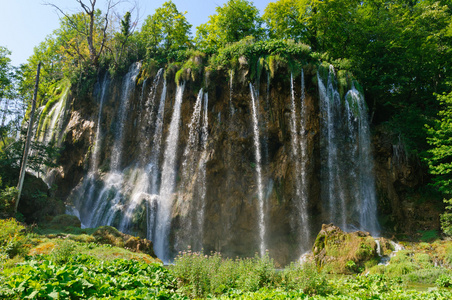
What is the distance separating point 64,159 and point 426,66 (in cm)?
2954

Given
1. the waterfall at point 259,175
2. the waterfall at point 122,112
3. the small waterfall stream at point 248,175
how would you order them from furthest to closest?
the waterfall at point 122,112 < the small waterfall stream at point 248,175 < the waterfall at point 259,175

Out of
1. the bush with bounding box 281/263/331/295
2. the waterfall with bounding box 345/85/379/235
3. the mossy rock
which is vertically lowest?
the bush with bounding box 281/263/331/295

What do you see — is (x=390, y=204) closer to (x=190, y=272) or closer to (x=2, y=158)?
(x=190, y=272)

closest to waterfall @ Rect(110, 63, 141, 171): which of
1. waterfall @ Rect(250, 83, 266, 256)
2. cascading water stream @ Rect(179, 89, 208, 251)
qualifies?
cascading water stream @ Rect(179, 89, 208, 251)

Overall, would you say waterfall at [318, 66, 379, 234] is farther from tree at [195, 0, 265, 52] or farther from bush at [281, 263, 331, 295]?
bush at [281, 263, 331, 295]

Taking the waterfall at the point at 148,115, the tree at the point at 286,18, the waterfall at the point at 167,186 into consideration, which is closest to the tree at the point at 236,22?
the tree at the point at 286,18

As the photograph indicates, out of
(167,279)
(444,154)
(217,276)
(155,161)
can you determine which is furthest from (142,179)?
(444,154)

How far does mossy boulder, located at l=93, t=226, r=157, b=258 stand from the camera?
43.1ft

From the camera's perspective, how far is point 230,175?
20.4 m

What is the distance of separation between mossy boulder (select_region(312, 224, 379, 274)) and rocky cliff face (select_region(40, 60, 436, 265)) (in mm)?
4614

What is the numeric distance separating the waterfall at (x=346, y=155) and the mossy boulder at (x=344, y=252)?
4.93 m

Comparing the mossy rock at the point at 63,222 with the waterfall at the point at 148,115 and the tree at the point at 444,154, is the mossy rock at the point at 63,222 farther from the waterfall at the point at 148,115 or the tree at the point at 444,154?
the tree at the point at 444,154

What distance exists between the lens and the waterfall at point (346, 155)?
19.0 metres

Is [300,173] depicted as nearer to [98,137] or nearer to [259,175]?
[259,175]
